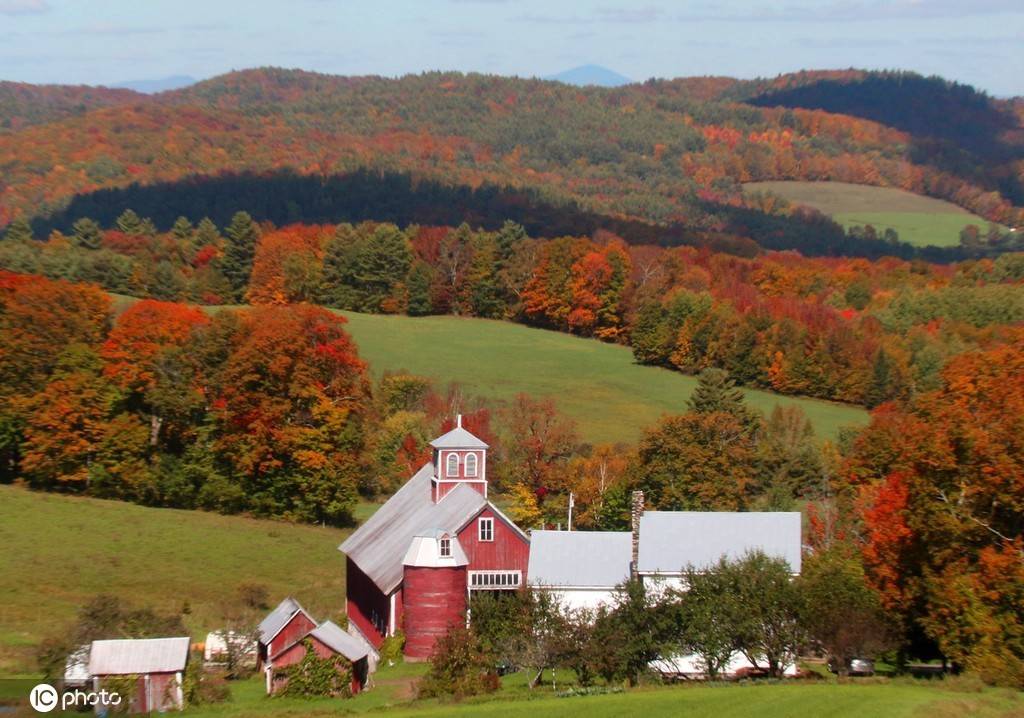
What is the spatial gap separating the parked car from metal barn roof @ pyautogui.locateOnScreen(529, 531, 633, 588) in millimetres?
7615

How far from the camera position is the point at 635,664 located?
35.8 m

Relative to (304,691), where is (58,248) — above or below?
above

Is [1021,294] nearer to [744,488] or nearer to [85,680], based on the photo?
[744,488]

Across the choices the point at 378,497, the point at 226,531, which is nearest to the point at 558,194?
the point at 378,497

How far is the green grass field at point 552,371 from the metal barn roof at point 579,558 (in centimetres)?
3327

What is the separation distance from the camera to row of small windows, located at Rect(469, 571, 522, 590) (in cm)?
4525

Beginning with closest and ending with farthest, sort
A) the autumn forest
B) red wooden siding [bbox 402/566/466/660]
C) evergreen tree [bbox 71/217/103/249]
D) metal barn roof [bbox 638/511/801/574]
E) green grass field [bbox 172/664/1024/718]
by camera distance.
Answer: green grass field [bbox 172/664/1024/718]
the autumn forest
metal barn roof [bbox 638/511/801/574]
red wooden siding [bbox 402/566/466/660]
evergreen tree [bbox 71/217/103/249]

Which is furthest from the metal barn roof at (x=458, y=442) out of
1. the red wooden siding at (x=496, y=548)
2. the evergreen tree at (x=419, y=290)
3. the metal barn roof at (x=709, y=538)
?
the evergreen tree at (x=419, y=290)

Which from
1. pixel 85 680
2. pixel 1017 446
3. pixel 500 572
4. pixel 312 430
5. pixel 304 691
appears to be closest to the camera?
pixel 1017 446

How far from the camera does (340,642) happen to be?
3775 cm

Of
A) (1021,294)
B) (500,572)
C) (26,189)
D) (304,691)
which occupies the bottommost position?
(304,691)

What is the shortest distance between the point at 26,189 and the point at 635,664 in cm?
15692

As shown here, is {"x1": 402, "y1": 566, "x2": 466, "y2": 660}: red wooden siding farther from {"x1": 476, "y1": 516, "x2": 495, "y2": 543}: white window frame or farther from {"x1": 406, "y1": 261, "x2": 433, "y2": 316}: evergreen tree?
{"x1": 406, "y1": 261, "x2": 433, "y2": 316}: evergreen tree

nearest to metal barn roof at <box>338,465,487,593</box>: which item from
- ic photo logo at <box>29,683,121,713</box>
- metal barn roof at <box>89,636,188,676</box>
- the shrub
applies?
the shrub
